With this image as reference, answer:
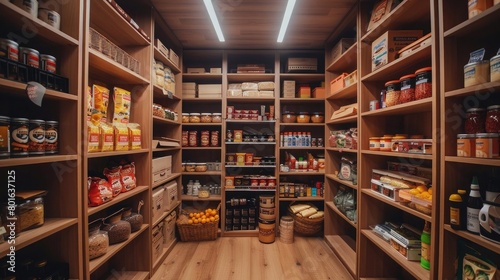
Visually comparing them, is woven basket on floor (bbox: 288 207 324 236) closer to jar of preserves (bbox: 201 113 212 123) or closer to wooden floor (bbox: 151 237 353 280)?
wooden floor (bbox: 151 237 353 280)

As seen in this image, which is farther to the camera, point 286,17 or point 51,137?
point 286,17

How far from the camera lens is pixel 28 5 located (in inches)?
40.4

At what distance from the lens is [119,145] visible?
64.8 inches

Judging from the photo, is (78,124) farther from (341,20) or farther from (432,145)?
(341,20)

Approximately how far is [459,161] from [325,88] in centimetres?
203

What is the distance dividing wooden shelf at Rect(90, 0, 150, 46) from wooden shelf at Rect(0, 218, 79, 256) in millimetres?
1326

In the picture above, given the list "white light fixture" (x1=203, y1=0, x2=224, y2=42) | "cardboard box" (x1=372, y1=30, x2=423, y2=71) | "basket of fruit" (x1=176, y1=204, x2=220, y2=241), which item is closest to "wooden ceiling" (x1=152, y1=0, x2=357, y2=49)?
"white light fixture" (x1=203, y1=0, x2=224, y2=42)

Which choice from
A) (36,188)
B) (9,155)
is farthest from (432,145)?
(36,188)

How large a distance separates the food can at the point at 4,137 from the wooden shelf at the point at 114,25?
95 cm

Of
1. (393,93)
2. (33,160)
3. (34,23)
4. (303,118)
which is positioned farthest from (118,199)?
(303,118)

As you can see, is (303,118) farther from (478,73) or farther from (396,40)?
(478,73)

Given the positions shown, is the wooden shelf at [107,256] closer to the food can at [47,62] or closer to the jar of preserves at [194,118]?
the food can at [47,62]

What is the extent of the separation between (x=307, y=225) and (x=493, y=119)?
222cm

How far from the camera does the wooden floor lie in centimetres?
214
